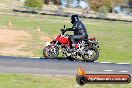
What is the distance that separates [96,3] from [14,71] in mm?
69720

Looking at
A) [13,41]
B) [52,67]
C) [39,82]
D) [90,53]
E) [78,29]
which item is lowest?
[13,41]

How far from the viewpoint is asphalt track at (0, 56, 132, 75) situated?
1533cm

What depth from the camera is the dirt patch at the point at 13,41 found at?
2478cm

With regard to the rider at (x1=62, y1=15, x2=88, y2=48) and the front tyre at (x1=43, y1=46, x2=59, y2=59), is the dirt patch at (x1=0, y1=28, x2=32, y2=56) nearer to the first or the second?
the front tyre at (x1=43, y1=46, x2=59, y2=59)

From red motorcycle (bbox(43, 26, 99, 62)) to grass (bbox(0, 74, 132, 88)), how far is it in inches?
253

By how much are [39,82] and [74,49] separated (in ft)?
27.1

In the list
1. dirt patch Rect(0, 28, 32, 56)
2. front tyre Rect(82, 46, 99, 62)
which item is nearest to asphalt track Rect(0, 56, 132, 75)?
front tyre Rect(82, 46, 99, 62)

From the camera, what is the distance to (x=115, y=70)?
17344mm

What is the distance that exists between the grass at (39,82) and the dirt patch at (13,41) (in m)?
10.5

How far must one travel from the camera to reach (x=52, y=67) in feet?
54.9

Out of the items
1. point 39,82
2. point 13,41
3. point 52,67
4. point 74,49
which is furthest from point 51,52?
point 13,41

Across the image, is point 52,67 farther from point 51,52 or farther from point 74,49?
point 74,49

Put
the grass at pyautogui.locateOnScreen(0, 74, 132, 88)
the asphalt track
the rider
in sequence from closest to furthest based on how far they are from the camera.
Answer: the grass at pyautogui.locateOnScreen(0, 74, 132, 88) → the asphalt track → the rider

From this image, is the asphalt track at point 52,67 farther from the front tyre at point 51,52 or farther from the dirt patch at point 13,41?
the dirt patch at point 13,41
